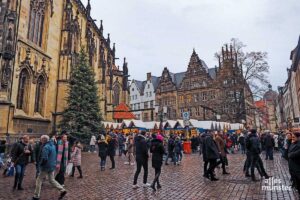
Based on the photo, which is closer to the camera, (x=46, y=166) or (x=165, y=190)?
(x=46, y=166)

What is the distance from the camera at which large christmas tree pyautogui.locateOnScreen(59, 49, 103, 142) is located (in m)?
23.3

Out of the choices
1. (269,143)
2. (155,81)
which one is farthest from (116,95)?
(269,143)

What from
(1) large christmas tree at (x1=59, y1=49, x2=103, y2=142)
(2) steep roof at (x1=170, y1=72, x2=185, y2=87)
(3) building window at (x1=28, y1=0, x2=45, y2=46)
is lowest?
(1) large christmas tree at (x1=59, y1=49, x2=103, y2=142)

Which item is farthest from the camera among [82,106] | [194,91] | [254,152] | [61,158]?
[194,91]

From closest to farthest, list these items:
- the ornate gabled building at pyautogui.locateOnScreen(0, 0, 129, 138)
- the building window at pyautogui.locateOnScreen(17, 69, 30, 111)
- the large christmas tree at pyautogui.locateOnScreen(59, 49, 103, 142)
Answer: the ornate gabled building at pyautogui.locateOnScreen(0, 0, 129, 138) < the building window at pyautogui.locateOnScreen(17, 69, 30, 111) < the large christmas tree at pyautogui.locateOnScreen(59, 49, 103, 142)

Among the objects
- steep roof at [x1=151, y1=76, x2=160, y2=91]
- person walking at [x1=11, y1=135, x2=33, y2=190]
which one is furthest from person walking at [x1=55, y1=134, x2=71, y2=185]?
steep roof at [x1=151, y1=76, x2=160, y2=91]

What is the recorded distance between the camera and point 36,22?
2267 centimetres

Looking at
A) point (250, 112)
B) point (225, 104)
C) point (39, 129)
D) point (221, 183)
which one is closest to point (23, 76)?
point (39, 129)

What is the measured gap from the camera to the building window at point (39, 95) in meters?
22.3

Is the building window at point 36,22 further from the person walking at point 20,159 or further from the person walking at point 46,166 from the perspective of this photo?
the person walking at point 46,166

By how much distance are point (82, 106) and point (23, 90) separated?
5.41 m

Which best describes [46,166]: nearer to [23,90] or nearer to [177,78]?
[23,90]

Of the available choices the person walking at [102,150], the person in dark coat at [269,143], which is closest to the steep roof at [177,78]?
the person in dark coat at [269,143]

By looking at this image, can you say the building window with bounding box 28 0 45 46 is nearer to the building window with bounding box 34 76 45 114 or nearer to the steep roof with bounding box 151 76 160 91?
the building window with bounding box 34 76 45 114
